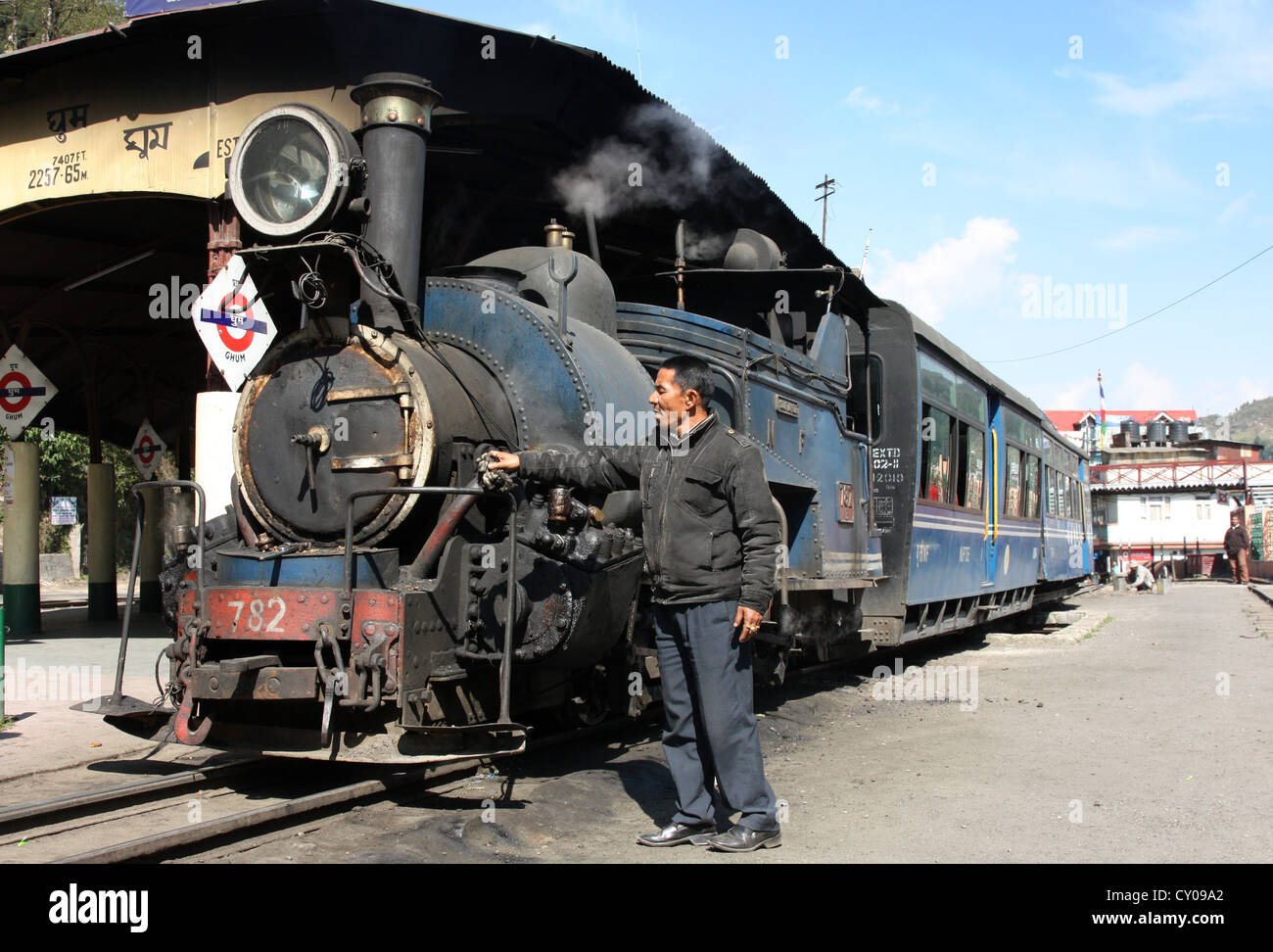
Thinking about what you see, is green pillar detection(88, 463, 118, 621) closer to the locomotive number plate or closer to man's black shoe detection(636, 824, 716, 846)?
the locomotive number plate

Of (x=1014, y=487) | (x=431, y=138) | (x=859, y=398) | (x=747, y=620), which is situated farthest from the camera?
(x=1014, y=487)

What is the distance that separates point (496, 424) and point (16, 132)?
7.36 m

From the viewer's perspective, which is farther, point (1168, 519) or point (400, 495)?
point (1168, 519)

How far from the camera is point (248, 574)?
17.0 feet

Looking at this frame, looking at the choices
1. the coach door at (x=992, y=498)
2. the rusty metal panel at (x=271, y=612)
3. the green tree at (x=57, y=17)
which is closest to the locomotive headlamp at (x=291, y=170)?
the rusty metal panel at (x=271, y=612)

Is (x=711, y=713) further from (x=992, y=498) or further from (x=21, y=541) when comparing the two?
(x=21, y=541)

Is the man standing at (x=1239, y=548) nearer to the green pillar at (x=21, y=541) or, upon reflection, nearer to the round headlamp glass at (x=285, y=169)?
the green pillar at (x=21, y=541)

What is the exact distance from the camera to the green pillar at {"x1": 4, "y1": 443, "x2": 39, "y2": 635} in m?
13.4

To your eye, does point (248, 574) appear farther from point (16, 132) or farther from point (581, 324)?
point (16, 132)

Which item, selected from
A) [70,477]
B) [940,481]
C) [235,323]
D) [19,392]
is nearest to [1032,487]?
[940,481]

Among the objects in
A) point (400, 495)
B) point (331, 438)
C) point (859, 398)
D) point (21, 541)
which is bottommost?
point (21, 541)

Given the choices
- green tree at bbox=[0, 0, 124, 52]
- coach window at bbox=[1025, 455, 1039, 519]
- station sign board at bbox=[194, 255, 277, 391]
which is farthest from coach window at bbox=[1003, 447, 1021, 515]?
→ green tree at bbox=[0, 0, 124, 52]

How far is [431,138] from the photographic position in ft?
30.6

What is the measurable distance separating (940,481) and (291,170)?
305 inches
